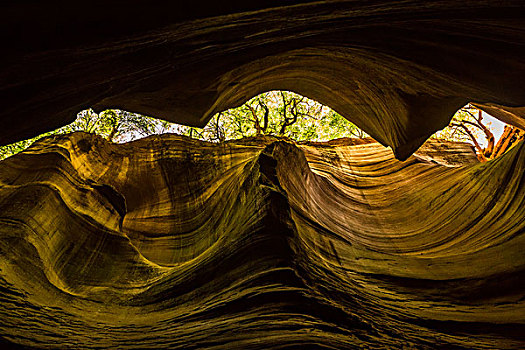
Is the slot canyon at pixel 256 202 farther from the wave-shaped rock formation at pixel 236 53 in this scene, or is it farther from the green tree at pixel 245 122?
the green tree at pixel 245 122

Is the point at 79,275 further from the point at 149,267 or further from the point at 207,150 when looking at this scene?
the point at 207,150

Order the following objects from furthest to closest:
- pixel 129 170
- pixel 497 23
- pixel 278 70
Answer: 1. pixel 129 170
2. pixel 278 70
3. pixel 497 23

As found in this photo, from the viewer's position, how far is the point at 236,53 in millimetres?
4223

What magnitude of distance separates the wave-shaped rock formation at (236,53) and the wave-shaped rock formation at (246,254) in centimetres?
196

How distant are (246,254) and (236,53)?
8.79 ft

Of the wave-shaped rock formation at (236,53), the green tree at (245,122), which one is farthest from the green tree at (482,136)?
the wave-shaped rock formation at (236,53)

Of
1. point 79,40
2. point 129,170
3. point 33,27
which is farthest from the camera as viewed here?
point 129,170

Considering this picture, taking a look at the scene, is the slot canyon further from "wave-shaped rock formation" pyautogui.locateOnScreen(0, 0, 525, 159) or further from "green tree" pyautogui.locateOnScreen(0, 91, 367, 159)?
"green tree" pyautogui.locateOnScreen(0, 91, 367, 159)

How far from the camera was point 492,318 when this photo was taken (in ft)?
13.1

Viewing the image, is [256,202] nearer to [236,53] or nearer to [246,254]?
[246,254]

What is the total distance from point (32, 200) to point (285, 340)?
202 inches

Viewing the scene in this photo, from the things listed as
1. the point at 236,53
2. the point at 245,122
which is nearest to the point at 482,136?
the point at 245,122

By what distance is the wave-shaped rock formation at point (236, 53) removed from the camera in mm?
2564

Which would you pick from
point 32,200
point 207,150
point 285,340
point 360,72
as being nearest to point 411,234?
point 360,72
